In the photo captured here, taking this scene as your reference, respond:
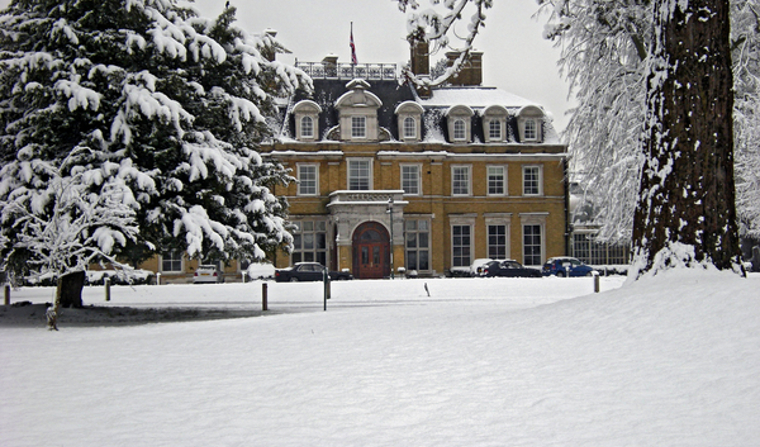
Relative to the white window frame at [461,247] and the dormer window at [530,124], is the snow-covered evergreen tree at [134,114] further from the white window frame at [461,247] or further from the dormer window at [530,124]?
the dormer window at [530,124]

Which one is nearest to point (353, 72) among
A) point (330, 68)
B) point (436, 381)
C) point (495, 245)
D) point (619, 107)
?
point (330, 68)

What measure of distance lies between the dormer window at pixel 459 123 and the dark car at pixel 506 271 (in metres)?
8.70

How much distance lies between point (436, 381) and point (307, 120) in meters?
36.3

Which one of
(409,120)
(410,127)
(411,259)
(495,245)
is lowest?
(411,259)

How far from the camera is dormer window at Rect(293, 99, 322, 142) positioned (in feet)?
138

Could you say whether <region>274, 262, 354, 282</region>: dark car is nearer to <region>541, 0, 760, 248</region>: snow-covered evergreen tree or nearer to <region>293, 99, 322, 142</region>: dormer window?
<region>293, 99, 322, 142</region>: dormer window

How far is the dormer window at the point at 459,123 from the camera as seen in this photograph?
43.9 m

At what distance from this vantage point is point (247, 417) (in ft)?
21.9

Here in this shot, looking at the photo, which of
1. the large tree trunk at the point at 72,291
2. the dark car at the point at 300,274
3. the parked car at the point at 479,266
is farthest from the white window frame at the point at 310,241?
the large tree trunk at the point at 72,291

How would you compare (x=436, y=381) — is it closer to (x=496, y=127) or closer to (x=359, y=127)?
(x=359, y=127)

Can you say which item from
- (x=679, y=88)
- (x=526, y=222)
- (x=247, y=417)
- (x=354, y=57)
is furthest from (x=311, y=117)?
(x=247, y=417)

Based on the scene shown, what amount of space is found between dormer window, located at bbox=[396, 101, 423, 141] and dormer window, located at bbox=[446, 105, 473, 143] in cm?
205

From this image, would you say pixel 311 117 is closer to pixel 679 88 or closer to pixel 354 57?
pixel 354 57

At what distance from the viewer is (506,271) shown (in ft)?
130
